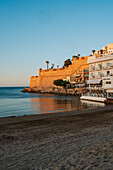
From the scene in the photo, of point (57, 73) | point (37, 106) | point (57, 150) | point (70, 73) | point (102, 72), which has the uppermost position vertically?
point (57, 73)

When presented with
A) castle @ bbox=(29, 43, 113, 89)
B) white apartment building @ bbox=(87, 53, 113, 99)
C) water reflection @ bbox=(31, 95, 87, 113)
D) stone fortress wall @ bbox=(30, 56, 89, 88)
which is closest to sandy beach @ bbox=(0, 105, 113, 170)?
water reflection @ bbox=(31, 95, 87, 113)

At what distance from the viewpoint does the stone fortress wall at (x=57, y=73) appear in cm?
8412

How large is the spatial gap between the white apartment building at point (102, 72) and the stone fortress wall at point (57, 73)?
130 feet

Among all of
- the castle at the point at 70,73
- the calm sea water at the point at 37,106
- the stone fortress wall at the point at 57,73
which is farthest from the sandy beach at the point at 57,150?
the stone fortress wall at the point at 57,73

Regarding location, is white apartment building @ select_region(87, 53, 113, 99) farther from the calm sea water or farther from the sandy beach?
the sandy beach

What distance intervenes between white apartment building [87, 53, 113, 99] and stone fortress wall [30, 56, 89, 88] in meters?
39.7

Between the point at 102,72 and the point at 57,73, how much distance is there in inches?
2398

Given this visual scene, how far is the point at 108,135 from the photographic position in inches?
362

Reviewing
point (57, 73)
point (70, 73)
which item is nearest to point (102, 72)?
point (70, 73)

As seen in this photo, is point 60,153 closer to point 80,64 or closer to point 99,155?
point 99,155

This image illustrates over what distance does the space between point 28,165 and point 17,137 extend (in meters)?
3.70

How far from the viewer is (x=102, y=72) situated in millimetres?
38812

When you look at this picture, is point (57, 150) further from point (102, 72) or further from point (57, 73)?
point (57, 73)

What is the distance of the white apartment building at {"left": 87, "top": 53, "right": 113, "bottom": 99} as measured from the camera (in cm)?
3463
